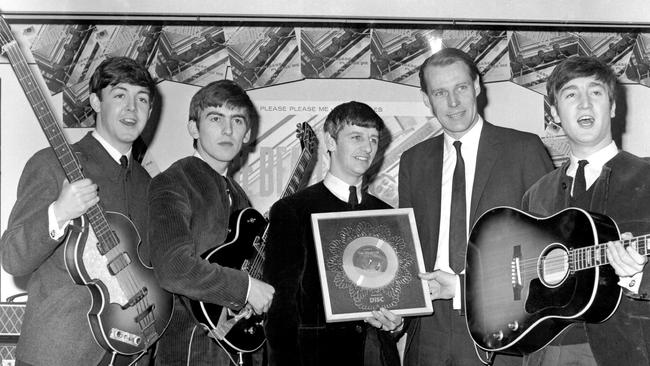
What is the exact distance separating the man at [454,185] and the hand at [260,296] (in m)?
0.65

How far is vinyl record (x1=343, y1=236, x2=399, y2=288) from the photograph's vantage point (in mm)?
3240

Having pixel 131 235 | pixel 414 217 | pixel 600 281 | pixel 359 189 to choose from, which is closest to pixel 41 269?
pixel 131 235

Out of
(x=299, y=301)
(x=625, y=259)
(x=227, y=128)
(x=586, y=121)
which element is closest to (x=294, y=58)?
(x=227, y=128)

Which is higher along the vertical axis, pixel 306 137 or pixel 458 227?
pixel 306 137

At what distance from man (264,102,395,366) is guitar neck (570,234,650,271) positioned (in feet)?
3.27

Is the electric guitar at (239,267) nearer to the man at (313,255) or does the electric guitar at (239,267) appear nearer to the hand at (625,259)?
the man at (313,255)

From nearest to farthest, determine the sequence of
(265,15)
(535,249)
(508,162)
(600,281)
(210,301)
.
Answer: (600,281), (535,249), (210,301), (508,162), (265,15)

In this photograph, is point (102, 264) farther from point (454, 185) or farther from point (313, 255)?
point (454, 185)

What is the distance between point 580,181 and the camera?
2.86m

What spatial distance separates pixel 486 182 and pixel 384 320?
794 millimetres

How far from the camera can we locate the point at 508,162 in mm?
3381

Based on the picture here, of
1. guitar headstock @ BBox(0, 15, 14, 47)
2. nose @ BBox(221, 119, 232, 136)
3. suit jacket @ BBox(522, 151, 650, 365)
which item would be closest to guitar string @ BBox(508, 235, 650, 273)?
suit jacket @ BBox(522, 151, 650, 365)

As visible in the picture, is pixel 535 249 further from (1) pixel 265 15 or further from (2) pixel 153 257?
(1) pixel 265 15

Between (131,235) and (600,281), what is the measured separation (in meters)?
2.01
